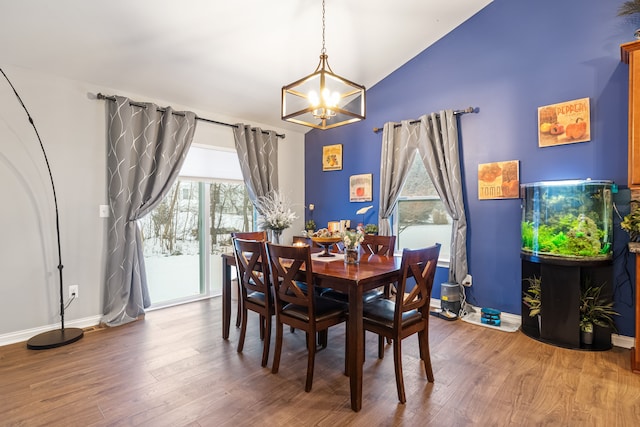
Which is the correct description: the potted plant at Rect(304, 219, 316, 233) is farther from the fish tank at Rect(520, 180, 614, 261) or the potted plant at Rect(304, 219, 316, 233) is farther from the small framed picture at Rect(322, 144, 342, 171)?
the fish tank at Rect(520, 180, 614, 261)

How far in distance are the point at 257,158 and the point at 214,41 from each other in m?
1.75

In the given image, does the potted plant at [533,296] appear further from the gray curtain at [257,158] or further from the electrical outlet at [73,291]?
the electrical outlet at [73,291]

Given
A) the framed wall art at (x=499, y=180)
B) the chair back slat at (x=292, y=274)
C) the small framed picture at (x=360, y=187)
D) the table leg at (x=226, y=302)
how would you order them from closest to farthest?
the chair back slat at (x=292, y=274)
the table leg at (x=226, y=302)
the framed wall art at (x=499, y=180)
the small framed picture at (x=360, y=187)

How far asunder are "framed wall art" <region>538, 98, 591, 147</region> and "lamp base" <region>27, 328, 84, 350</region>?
473 centimetres

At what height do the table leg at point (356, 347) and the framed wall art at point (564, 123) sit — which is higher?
the framed wall art at point (564, 123)

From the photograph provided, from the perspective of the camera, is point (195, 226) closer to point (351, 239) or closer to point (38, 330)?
point (38, 330)

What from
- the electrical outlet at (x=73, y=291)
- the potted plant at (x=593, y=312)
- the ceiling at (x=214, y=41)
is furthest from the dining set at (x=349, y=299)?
the ceiling at (x=214, y=41)

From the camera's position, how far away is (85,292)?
3.32m

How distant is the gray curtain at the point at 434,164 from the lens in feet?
12.0

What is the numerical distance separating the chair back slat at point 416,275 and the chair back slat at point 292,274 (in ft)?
1.85

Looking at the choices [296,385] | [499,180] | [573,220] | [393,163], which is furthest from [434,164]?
[296,385]

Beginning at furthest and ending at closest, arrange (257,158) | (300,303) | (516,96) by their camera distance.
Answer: (257,158) → (516,96) → (300,303)

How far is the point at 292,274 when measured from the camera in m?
2.17

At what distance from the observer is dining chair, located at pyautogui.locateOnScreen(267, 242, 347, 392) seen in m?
2.10
